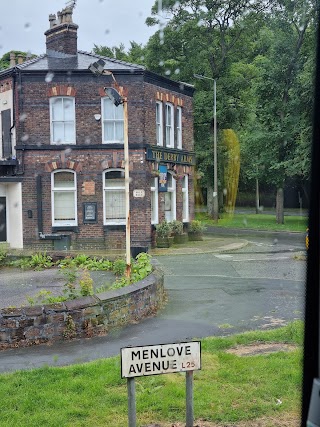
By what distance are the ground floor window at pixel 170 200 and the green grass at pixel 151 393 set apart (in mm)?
16090

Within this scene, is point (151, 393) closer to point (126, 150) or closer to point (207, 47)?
point (126, 150)

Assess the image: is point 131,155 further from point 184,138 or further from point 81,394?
point 81,394

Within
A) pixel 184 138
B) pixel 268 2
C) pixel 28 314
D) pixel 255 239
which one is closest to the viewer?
pixel 28 314

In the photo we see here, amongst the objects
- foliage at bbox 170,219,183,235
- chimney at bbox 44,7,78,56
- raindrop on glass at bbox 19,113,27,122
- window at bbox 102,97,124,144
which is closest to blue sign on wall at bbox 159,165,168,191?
foliage at bbox 170,219,183,235

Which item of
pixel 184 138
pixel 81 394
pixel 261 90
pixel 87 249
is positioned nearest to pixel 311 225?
pixel 81 394

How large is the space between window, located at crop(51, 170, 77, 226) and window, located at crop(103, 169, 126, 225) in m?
1.07

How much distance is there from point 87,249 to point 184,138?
641 centimetres

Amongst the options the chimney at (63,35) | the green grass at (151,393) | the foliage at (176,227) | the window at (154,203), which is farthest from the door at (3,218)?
the green grass at (151,393)

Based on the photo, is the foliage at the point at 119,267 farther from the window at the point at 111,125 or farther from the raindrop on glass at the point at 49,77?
the raindrop on glass at the point at 49,77

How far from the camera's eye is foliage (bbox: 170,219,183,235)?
20831mm

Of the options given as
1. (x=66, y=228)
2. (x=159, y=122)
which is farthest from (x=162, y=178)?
(x=66, y=228)

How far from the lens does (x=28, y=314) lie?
7039 mm

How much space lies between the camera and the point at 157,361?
3.90 meters

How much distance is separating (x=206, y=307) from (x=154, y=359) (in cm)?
552
